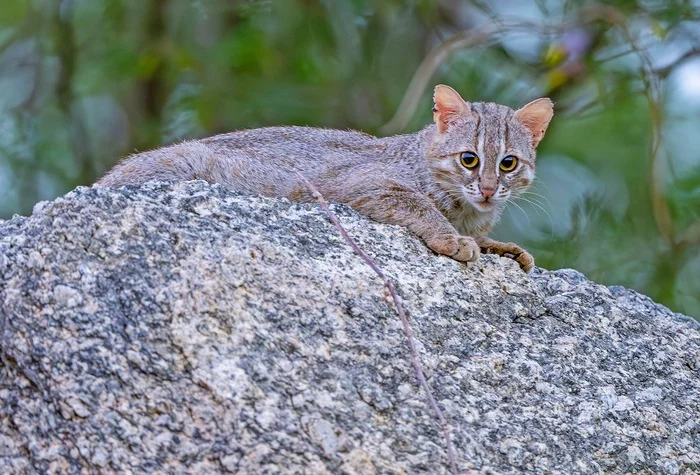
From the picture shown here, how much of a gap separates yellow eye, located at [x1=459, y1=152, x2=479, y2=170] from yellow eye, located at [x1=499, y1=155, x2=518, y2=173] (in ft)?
0.47

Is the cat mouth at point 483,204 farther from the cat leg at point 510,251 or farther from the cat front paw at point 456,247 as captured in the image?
the cat front paw at point 456,247

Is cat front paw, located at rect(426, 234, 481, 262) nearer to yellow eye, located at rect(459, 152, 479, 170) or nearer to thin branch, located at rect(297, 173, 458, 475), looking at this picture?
thin branch, located at rect(297, 173, 458, 475)

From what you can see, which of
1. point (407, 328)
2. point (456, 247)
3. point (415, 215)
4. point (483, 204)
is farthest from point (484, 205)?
point (407, 328)

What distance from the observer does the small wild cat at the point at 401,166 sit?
19.1 ft

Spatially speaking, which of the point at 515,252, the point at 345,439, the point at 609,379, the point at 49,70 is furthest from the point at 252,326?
the point at 49,70

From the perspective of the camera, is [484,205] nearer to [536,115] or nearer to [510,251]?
[510,251]

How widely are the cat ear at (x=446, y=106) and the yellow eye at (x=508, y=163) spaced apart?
1.43ft

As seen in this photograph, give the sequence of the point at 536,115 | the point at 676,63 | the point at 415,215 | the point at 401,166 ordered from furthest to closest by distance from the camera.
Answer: the point at 676,63 → the point at 536,115 → the point at 401,166 → the point at 415,215

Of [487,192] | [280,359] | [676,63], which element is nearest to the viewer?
[280,359]

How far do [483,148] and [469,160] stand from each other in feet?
0.33

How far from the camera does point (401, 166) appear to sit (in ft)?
20.7

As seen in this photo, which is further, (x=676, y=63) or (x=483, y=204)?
(x=676, y=63)

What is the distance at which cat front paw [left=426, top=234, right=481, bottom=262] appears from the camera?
5.06 metres

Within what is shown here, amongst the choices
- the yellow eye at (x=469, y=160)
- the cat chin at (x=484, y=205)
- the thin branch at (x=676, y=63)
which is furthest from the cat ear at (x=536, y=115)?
the thin branch at (x=676, y=63)
